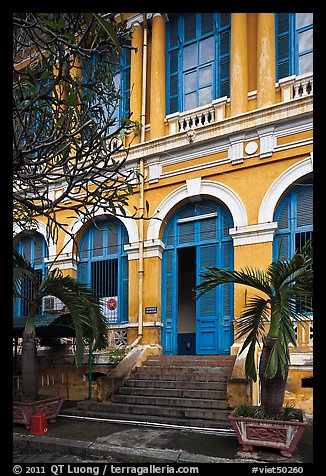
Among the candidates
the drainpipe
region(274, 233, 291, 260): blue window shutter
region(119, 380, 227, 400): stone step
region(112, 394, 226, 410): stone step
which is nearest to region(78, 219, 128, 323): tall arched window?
the drainpipe

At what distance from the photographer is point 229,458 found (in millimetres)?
5816

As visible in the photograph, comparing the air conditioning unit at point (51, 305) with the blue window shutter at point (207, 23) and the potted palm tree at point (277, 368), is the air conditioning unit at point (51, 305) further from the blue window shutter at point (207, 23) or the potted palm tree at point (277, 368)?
the blue window shutter at point (207, 23)

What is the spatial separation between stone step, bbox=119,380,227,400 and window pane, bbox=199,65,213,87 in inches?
298

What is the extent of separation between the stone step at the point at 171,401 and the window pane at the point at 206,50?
27.6ft

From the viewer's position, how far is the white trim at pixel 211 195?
1034 centimetres

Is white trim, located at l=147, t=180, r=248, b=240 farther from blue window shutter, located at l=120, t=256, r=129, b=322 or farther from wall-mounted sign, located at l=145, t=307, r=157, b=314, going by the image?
wall-mounted sign, located at l=145, t=307, r=157, b=314

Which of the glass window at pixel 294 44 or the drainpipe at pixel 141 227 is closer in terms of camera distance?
the glass window at pixel 294 44

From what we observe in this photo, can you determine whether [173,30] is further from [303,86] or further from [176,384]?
[176,384]

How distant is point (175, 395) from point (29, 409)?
2850 millimetres

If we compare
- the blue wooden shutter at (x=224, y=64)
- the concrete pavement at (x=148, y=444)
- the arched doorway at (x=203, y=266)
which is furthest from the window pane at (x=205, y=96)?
the concrete pavement at (x=148, y=444)

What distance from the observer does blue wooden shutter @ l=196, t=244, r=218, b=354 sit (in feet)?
34.8

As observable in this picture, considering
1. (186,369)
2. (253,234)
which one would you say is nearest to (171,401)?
(186,369)

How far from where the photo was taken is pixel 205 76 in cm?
1179
